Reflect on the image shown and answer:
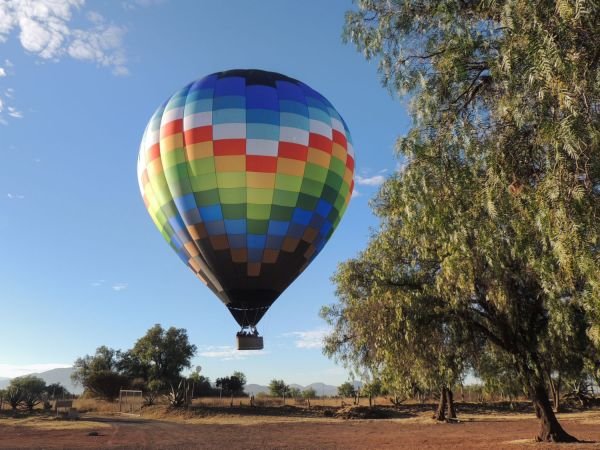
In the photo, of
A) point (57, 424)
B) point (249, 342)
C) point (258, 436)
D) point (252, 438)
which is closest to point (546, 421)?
point (252, 438)

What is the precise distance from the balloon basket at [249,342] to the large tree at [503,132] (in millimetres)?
9767

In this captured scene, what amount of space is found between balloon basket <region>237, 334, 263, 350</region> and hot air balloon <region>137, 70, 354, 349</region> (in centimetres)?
4

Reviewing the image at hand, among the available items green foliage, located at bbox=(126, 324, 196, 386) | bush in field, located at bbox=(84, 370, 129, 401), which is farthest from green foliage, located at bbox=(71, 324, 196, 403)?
bush in field, located at bbox=(84, 370, 129, 401)

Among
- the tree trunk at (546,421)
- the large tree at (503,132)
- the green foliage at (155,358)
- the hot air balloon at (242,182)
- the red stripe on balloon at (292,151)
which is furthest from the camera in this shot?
the green foliage at (155,358)

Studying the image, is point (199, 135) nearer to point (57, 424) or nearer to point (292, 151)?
point (292, 151)

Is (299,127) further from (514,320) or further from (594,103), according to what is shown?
(594,103)

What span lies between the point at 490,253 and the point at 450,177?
81.8 inches

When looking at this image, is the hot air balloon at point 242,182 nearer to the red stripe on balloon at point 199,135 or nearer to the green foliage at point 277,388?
the red stripe on balloon at point 199,135

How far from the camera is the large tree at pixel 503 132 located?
608cm

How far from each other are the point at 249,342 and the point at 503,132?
14289 mm

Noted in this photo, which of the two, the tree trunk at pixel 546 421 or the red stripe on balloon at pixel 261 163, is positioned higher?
the red stripe on balloon at pixel 261 163

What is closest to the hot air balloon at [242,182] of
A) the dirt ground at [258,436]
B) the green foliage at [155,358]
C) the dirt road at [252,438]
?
the dirt road at [252,438]

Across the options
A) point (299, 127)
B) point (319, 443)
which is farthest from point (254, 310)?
point (299, 127)

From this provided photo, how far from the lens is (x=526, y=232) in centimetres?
828
